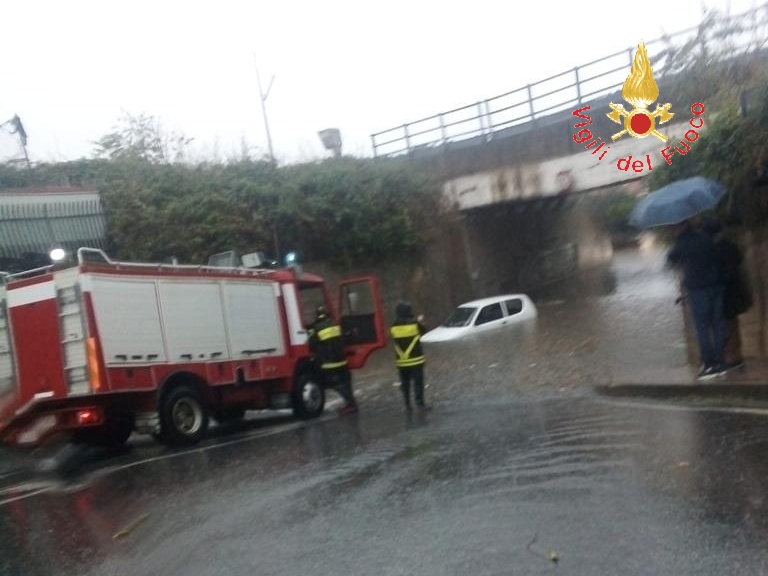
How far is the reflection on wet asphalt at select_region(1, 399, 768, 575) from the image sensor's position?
5.44 meters

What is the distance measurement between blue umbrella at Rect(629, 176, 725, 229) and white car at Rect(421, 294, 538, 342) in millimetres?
13700

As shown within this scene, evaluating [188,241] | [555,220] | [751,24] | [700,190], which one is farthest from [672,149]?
[555,220]

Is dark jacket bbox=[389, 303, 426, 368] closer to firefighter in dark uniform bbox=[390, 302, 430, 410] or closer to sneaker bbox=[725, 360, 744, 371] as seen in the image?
firefighter in dark uniform bbox=[390, 302, 430, 410]

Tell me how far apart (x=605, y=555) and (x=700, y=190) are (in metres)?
6.72

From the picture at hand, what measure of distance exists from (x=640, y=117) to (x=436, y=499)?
1680 cm

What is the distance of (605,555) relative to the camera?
5219 mm

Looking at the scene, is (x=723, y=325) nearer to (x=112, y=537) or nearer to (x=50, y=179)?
(x=112, y=537)

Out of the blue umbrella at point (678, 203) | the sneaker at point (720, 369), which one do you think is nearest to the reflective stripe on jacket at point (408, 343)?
the blue umbrella at point (678, 203)

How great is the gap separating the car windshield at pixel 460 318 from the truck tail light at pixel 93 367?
15.1m

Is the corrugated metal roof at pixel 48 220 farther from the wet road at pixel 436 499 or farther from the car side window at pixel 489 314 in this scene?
the car side window at pixel 489 314

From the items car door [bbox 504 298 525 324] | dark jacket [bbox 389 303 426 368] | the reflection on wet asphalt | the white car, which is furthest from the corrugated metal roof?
the reflection on wet asphalt

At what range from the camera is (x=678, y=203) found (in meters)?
10.8

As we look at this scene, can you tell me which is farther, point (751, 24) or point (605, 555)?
point (751, 24)

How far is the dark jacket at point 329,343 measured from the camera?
14531mm
